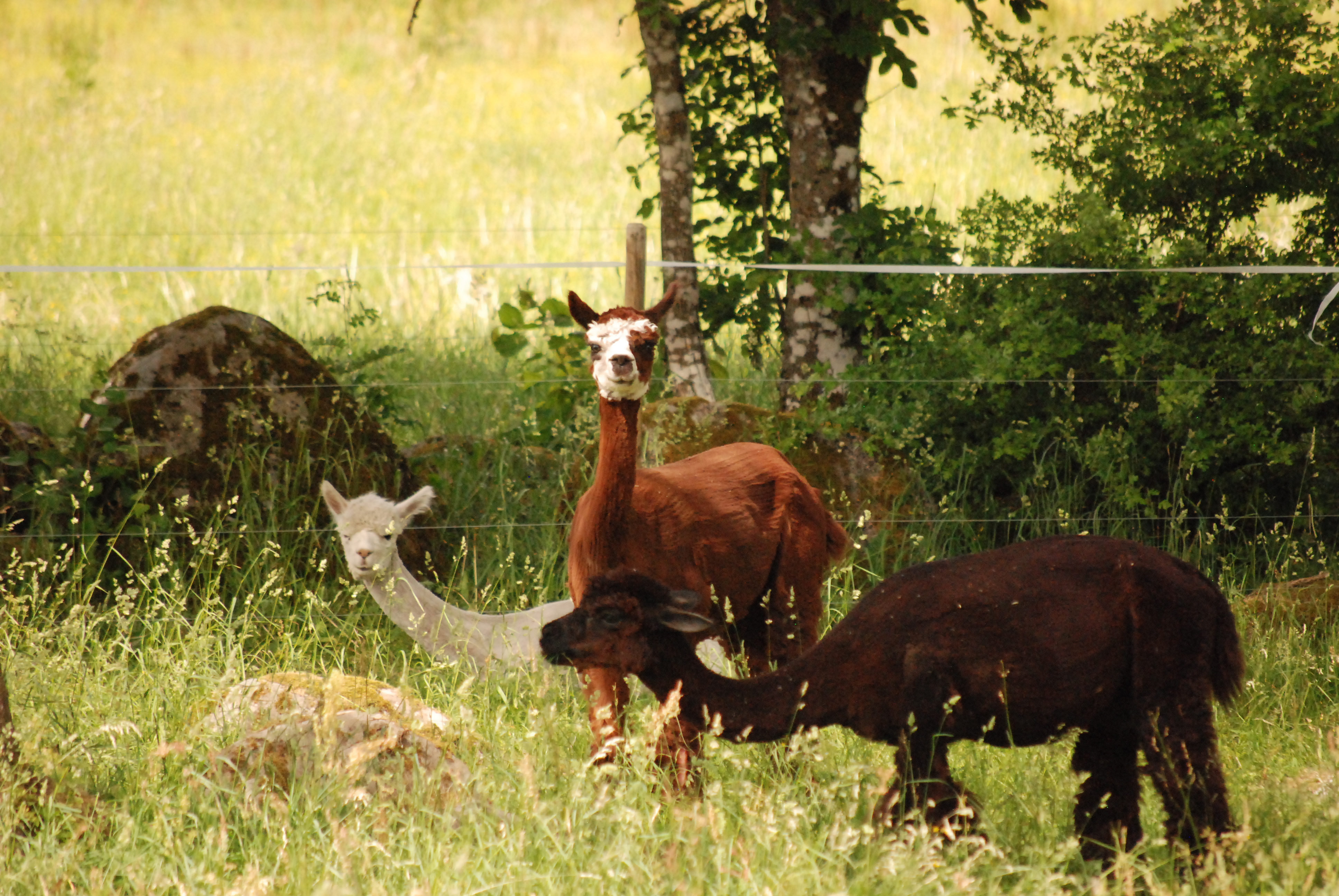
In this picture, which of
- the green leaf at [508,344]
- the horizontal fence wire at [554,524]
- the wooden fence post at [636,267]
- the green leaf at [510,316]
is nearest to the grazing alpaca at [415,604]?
the horizontal fence wire at [554,524]

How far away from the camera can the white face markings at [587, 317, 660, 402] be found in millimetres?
3992

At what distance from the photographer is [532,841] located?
349 cm

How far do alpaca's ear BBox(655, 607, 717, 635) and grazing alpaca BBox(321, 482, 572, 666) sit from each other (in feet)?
5.50

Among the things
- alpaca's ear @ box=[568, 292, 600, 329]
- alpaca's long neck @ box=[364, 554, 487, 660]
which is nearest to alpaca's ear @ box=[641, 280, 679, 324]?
alpaca's ear @ box=[568, 292, 600, 329]

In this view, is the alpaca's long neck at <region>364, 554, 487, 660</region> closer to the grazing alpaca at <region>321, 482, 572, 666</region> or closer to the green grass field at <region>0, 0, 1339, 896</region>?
the grazing alpaca at <region>321, 482, 572, 666</region>

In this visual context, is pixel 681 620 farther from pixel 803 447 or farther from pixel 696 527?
pixel 803 447

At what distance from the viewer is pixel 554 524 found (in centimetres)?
559

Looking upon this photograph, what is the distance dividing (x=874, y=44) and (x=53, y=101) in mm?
15605

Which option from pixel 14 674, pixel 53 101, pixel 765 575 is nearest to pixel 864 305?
pixel 765 575

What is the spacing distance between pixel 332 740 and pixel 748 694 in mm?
1186

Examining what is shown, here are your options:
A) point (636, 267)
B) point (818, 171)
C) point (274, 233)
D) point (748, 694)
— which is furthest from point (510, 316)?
point (274, 233)

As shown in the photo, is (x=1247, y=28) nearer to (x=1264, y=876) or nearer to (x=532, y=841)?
(x=1264, y=876)

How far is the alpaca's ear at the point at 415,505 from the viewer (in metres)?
5.14

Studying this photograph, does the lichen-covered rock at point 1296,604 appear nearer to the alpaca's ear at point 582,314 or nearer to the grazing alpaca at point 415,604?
the grazing alpaca at point 415,604
